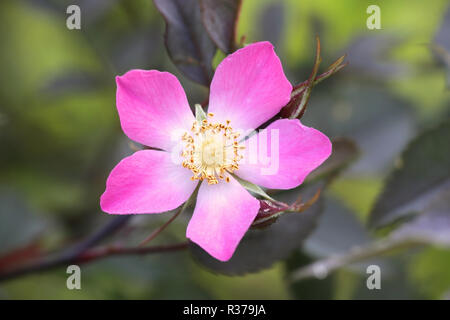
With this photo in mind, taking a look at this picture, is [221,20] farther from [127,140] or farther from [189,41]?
[127,140]

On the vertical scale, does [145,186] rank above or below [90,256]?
above

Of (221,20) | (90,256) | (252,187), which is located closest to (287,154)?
(252,187)

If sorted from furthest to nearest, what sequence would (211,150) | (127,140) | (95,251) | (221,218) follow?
(127,140), (95,251), (211,150), (221,218)

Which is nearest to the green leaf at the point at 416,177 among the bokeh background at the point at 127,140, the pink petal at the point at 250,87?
the bokeh background at the point at 127,140

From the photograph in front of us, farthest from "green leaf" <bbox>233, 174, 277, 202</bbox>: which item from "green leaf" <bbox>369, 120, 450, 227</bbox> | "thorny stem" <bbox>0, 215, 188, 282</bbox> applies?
"green leaf" <bbox>369, 120, 450, 227</bbox>

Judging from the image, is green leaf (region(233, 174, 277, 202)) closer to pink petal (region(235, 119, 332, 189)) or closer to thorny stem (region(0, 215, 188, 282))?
pink petal (region(235, 119, 332, 189))
